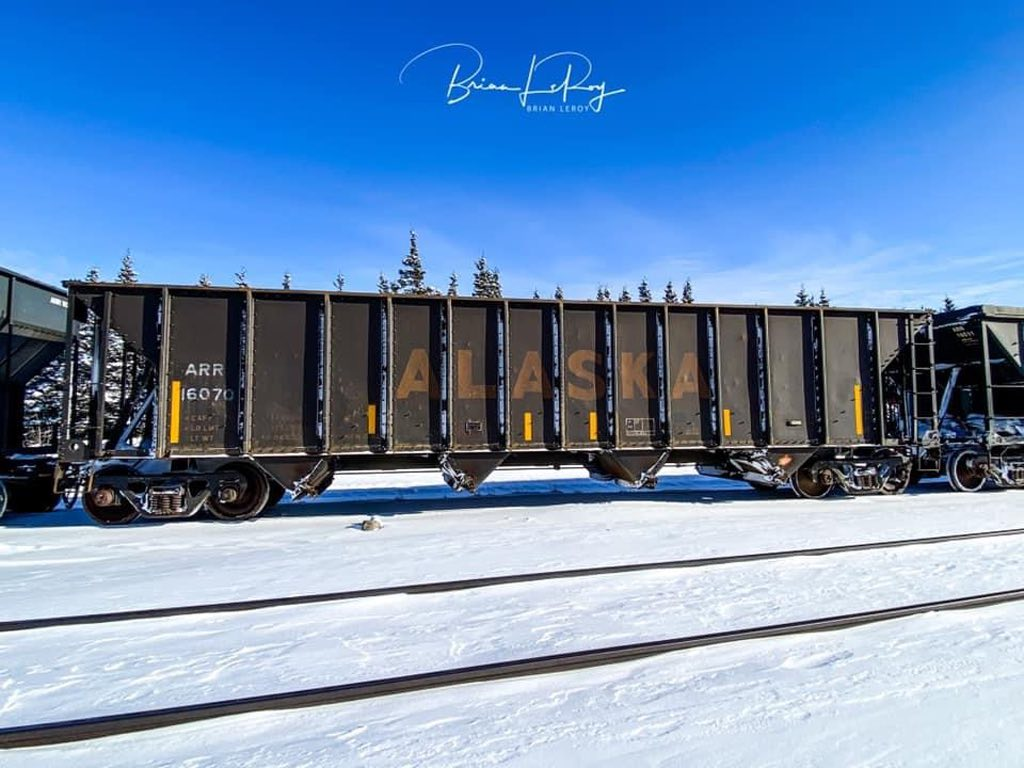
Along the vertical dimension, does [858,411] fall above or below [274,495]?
above

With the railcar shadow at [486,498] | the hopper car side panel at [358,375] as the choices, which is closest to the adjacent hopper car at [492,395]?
the hopper car side panel at [358,375]

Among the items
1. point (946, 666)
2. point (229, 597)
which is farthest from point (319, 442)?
point (946, 666)

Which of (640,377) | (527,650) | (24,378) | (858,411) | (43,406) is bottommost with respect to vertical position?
(527,650)

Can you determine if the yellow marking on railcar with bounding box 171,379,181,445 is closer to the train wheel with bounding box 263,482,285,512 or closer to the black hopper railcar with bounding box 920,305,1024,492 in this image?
the train wheel with bounding box 263,482,285,512

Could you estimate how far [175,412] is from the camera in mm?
8430

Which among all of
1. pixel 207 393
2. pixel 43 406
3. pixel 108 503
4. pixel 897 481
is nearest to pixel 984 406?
pixel 897 481

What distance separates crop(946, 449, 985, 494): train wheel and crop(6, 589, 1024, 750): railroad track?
29.0ft

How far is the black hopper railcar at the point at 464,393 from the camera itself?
8461 millimetres

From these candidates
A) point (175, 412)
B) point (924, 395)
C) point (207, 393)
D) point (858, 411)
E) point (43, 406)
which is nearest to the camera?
point (175, 412)

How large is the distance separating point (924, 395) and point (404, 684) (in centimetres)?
1217

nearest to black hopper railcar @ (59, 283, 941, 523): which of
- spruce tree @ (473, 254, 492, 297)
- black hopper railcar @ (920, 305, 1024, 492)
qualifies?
black hopper railcar @ (920, 305, 1024, 492)

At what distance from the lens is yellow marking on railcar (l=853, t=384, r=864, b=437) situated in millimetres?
10500

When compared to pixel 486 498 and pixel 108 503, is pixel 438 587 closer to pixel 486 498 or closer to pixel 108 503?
pixel 486 498

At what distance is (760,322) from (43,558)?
11.1m
